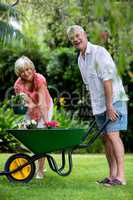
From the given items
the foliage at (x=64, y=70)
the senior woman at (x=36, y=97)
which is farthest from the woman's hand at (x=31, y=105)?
the foliage at (x=64, y=70)

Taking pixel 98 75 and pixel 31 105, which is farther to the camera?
pixel 31 105

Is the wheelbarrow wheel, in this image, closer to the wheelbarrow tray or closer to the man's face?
the wheelbarrow tray

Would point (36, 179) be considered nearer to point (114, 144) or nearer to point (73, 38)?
point (114, 144)

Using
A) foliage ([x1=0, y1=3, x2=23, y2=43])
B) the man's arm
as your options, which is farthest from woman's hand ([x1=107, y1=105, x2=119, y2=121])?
foliage ([x1=0, y1=3, x2=23, y2=43])

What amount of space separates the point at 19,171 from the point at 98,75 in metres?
1.23

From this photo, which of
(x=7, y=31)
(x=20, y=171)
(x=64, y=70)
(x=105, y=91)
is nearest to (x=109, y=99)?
(x=105, y=91)

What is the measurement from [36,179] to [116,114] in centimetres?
127

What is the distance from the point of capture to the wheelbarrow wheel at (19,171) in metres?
6.24

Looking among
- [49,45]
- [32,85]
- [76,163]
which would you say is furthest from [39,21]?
[32,85]

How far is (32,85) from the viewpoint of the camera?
6.63 meters

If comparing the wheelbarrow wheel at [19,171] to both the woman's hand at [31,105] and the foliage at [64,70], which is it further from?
the foliage at [64,70]

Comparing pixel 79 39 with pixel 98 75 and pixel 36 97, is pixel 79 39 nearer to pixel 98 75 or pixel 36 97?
pixel 98 75

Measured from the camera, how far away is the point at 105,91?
5.89 metres

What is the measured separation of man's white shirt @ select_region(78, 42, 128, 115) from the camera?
5898 mm
